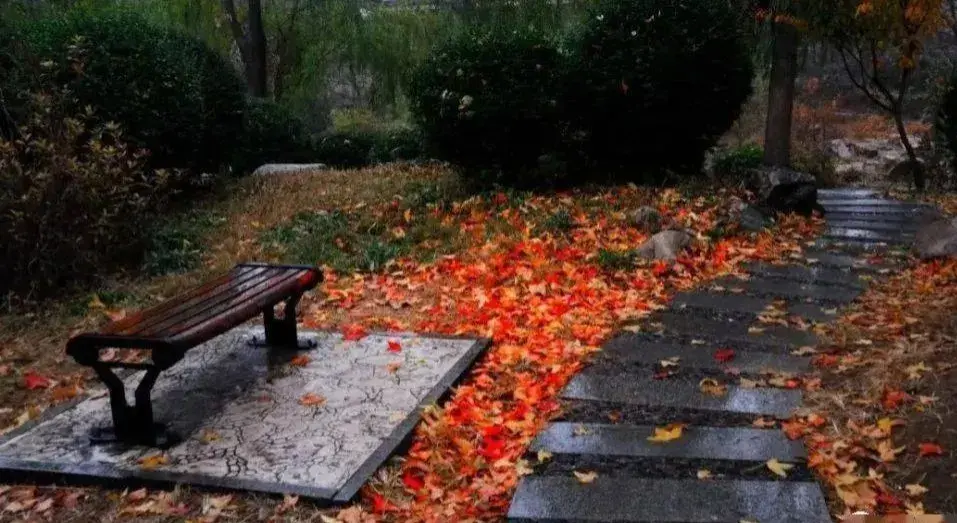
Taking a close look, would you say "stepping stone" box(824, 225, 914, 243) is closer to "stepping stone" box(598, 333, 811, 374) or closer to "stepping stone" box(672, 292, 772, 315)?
"stepping stone" box(672, 292, 772, 315)

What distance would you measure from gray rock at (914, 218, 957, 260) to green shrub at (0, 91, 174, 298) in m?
6.49

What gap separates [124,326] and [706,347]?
3.05m

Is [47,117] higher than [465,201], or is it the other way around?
[47,117]

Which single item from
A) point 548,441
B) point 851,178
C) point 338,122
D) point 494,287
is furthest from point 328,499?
point 338,122

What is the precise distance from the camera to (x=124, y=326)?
402 centimetres

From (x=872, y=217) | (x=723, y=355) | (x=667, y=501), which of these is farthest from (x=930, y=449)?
(x=872, y=217)

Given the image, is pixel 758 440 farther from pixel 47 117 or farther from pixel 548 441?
pixel 47 117

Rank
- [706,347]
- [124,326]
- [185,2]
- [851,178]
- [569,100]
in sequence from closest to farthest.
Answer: [124,326], [706,347], [569,100], [851,178], [185,2]

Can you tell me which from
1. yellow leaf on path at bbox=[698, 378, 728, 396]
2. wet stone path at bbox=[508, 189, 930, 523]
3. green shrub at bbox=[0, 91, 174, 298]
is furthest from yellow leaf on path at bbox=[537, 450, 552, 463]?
green shrub at bbox=[0, 91, 174, 298]

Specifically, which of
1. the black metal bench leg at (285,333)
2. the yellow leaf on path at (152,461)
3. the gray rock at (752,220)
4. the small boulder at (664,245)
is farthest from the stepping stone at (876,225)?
the yellow leaf on path at (152,461)

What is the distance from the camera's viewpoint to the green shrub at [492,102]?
8.71 meters

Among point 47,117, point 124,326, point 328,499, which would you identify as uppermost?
point 47,117

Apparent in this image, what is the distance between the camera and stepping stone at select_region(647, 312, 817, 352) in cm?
492

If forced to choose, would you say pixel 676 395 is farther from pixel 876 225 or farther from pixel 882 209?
pixel 882 209
